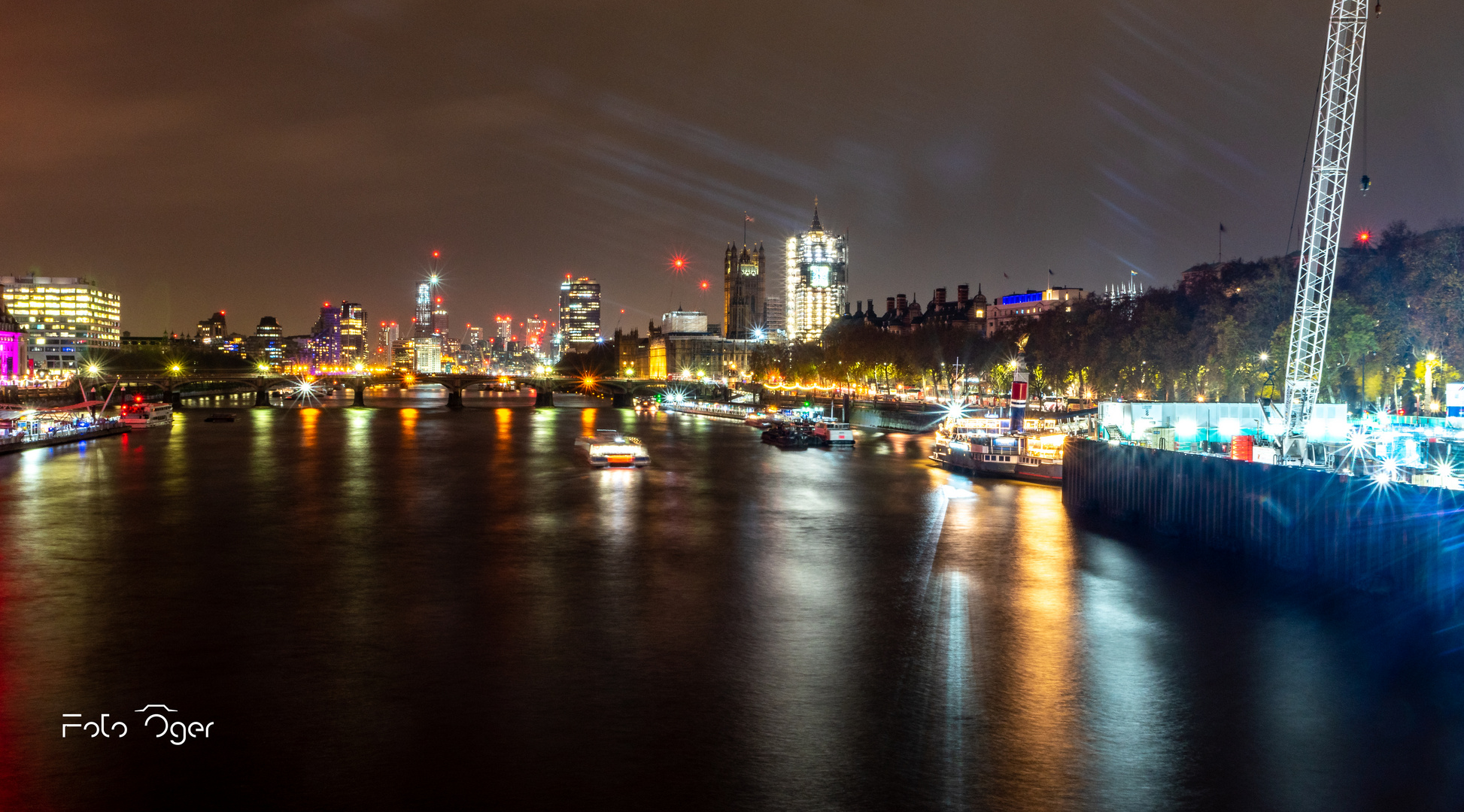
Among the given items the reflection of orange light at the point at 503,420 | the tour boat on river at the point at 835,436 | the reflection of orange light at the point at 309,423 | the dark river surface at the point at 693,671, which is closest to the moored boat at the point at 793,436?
the tour boat on river at the point at 835,436

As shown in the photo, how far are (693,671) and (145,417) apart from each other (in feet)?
379

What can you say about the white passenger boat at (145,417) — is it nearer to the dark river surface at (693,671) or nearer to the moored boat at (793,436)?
the moored boat at (793,436)

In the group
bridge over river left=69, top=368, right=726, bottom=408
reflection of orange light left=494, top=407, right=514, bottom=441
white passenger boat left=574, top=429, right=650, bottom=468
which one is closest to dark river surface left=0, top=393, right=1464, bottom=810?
white passenger boat left=574, top=429, right=650, bottom=468

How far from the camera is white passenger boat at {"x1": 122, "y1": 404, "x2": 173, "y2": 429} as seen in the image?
112 m

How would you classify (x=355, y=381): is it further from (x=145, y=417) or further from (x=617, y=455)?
(x=617, y=455)

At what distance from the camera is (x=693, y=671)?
69.4ft

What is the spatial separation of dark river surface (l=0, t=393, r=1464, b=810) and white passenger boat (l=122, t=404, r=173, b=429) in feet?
255

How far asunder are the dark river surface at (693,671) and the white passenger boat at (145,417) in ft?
255

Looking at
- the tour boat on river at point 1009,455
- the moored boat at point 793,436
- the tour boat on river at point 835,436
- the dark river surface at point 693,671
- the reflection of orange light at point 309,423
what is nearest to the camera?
the dark river surface at point 693,671

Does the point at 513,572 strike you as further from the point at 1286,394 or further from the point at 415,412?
the point at 415,412

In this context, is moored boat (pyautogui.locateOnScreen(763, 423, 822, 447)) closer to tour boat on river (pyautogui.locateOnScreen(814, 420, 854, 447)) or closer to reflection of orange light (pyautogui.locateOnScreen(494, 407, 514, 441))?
tour boat on river (pyautogui.locateOnScreen(814, 420, 854, 447))

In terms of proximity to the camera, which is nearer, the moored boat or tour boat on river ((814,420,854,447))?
tour boat on river ((814,420,854,447))

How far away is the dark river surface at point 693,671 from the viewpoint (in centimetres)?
1551

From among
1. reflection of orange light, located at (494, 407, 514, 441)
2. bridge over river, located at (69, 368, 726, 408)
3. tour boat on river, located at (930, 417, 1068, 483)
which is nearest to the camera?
tour boat on river, located at (930, 417, 1068, 483)
